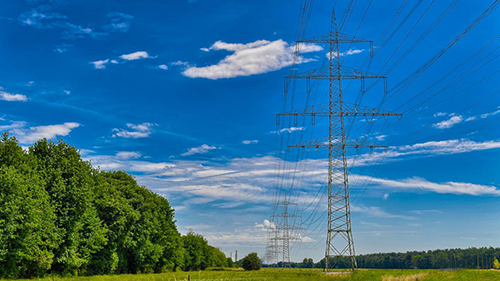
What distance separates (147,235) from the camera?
7156cm

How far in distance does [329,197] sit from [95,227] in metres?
28.7

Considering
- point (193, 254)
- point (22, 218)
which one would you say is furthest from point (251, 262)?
point (22, 218)

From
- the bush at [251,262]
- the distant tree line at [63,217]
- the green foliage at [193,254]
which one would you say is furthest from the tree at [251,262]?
the distant tree line at [63,217]

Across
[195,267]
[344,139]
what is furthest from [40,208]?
[195,267]

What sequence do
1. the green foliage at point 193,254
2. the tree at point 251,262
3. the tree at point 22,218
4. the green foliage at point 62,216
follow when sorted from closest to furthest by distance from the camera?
the tree at point 22,218, the green foliage at point 62,216, the green foliage at point 193,254, the tree at point 251,262

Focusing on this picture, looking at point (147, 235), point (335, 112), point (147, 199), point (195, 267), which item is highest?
point (335, 112)

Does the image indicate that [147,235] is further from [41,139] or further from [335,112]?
[335,112]

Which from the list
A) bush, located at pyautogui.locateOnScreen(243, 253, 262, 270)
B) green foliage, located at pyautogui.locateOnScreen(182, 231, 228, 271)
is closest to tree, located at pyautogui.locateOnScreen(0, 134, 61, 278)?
green foliage, located at pyautogui.locateOnScreen(182, 231, 228, 271)

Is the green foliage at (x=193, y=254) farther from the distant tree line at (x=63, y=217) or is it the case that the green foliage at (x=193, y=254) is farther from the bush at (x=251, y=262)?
the distant tree line at (x=63, y=217)

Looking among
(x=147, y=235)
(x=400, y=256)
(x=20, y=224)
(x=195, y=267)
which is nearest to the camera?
(x=20, y=224)

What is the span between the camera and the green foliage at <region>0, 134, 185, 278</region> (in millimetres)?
40062

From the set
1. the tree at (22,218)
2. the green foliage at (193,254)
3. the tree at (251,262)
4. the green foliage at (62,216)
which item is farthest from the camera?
the tree at (251,262)

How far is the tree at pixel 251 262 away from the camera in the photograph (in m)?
127

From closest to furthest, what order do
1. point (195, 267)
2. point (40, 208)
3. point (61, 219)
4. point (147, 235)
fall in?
point (40, 208)
point (61, 219)
point (147, 235)
point (195, 267)
